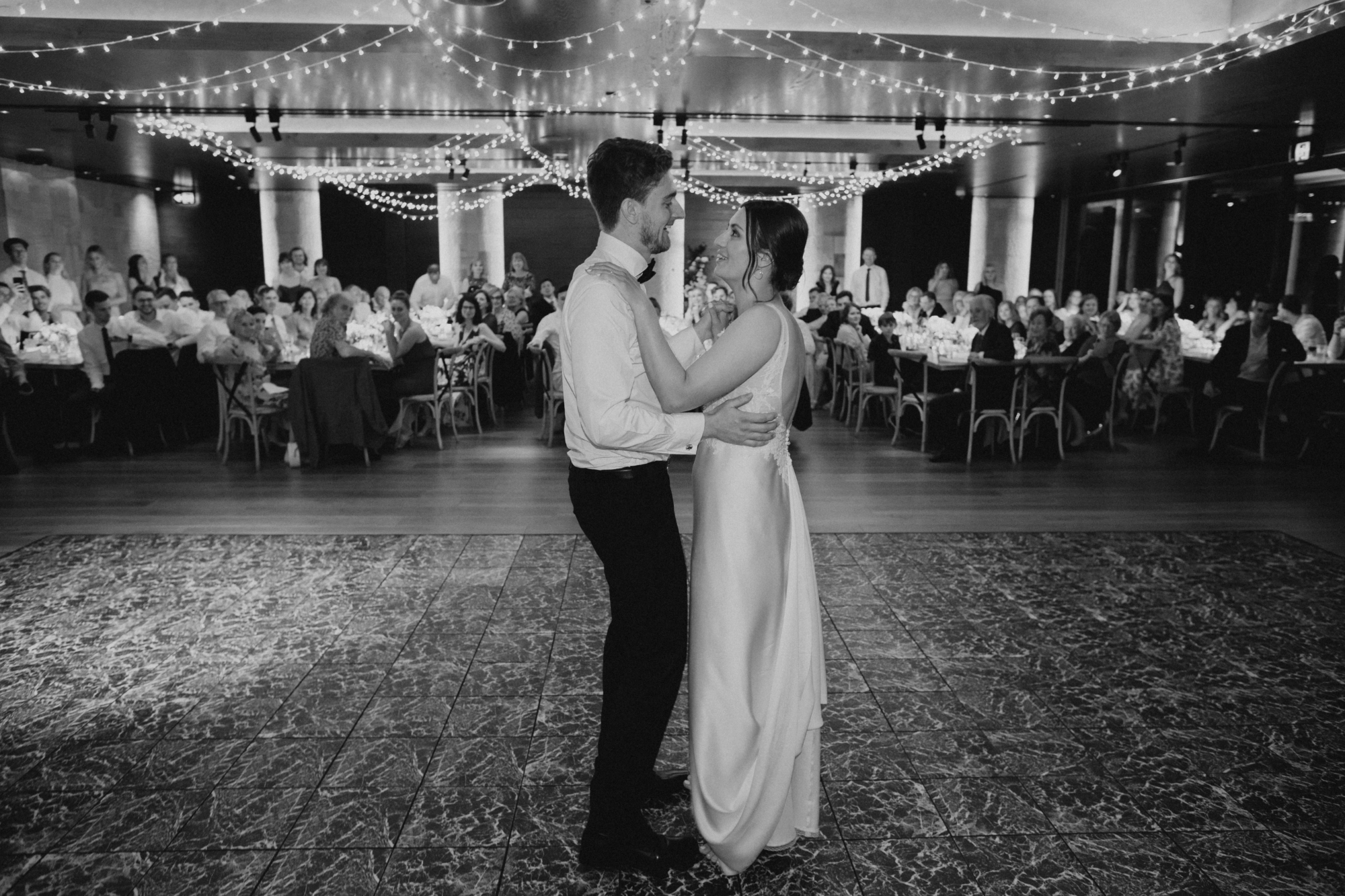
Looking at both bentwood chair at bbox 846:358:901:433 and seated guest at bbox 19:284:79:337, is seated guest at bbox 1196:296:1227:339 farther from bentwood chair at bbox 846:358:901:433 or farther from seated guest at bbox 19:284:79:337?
seated guest at bbox 19:284:79:337

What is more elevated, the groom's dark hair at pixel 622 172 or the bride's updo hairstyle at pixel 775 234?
the groom's dark hair at pixel 622 172

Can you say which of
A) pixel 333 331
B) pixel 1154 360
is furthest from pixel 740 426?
pixel 1154 360

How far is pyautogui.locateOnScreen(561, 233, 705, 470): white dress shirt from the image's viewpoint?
6.30 ft

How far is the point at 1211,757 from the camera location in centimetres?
271

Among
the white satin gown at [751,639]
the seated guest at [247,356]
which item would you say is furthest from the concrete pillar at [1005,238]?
the white satin gown at [751,639]

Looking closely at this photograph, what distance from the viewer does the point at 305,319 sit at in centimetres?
870

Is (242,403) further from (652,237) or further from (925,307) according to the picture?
(925,307)

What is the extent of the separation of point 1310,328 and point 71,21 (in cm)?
995

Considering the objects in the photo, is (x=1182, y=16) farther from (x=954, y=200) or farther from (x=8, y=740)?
(x=954, y=200)

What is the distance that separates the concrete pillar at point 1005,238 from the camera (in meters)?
17.1

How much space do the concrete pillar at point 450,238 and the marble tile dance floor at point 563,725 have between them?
1340cm

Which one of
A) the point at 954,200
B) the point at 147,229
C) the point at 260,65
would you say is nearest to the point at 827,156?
the point at 954,200

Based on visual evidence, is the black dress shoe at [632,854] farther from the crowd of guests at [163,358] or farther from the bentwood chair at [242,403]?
the crowd of guests at [163,358]

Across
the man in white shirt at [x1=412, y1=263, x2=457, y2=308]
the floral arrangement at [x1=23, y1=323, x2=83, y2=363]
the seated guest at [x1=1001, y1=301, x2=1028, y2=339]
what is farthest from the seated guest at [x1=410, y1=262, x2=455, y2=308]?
the seated guest at [x1=1001, y1=301, x2=1028, y2=339]
